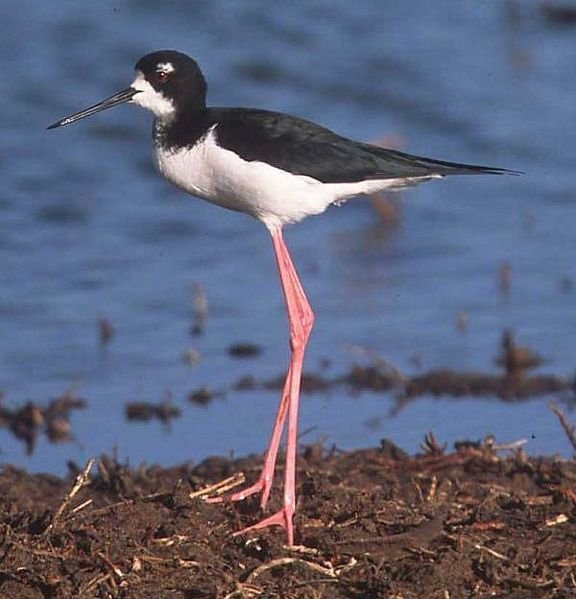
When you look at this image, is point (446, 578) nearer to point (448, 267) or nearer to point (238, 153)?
point (238, 153)

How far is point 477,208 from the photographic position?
11.6 metres

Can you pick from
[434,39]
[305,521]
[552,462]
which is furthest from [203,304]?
[434,39]

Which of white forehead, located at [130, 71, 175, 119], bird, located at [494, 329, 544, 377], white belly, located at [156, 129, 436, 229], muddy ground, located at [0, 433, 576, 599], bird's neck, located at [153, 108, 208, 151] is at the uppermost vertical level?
white forehead, located at [130, 71, 175, 119]

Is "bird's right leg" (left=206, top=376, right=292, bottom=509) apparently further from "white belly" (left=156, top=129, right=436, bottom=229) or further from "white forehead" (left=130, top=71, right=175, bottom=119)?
"white forehead" (left=130, top=71, right=175, bottom=119)

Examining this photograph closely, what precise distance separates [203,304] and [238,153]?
3.55 m

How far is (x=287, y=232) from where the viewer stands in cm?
1097

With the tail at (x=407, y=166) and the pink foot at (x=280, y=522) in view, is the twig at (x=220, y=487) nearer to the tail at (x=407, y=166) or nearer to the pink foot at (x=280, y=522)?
the pink foot at (x=280, y=522)

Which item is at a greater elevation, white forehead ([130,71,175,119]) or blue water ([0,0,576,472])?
white forehead ([130,71,175,119])

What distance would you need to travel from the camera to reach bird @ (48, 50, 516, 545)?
624cm

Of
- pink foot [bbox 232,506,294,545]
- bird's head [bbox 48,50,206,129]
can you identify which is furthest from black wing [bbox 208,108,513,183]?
pink foot [bbox 232,506,294,545]

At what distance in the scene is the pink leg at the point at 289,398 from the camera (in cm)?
588

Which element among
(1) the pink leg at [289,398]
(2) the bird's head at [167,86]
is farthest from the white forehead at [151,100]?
(1) the pink leg at [289,398]

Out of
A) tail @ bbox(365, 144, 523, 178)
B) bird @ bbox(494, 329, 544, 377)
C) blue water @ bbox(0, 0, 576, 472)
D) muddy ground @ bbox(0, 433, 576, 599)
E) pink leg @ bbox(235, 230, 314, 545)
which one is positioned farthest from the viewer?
bird @ bbox(494, 329, 544, 377)

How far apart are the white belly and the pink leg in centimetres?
16
